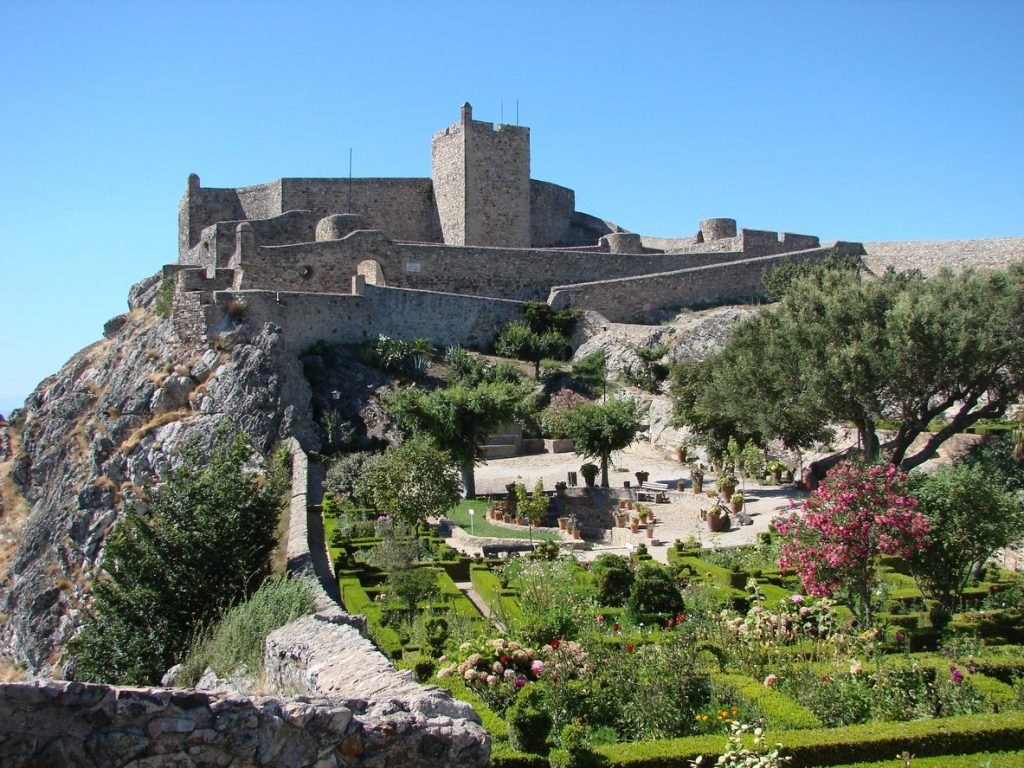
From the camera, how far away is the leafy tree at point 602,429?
24.2 metres

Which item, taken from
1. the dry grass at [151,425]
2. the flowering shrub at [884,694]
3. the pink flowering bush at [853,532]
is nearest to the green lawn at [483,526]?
the pink flowering bush at [853,532]

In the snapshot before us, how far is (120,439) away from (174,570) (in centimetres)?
1760

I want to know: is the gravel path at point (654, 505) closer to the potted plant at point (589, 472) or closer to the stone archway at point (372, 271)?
the potted plant at point (589, 472)

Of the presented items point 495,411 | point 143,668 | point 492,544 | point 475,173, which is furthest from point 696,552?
point 475,173

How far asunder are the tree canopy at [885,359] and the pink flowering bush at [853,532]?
843 cm

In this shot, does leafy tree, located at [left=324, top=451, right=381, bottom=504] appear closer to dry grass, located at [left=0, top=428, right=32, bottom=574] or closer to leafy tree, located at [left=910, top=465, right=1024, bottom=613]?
leafy tree, located at [left=910, top=465, right=1024, bottom=613]

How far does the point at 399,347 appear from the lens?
30.1 m

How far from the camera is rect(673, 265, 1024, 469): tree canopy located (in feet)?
68.4

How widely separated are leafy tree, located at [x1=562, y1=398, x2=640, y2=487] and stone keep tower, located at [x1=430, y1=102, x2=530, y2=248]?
14.5 m

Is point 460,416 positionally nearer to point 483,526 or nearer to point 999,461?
point 483,526

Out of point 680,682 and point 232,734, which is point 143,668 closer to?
point 680,682

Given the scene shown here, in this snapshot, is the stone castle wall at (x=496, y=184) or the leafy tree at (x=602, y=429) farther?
the stone castle wall at (x=496, y=184)

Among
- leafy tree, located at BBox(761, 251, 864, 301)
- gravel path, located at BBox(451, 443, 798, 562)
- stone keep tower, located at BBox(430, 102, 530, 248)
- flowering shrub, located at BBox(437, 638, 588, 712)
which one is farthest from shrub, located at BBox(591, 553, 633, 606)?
stone keep tower, located at BBox(430, 102, 530, 248)

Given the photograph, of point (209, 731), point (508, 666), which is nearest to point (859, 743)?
point (508, 666)
